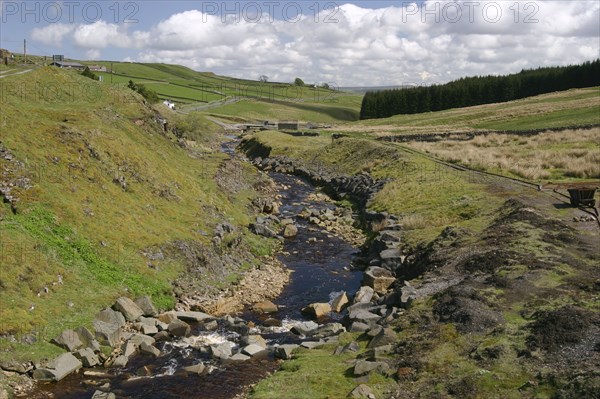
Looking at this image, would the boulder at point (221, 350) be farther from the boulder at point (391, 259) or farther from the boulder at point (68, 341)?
the boulder at point (391, 259)

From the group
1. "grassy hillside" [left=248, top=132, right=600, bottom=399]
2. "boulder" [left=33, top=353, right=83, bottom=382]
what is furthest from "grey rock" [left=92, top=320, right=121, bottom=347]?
"grassy hillside" [left=248, top=132, right=600, bottom=399]

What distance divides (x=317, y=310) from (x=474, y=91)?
169m

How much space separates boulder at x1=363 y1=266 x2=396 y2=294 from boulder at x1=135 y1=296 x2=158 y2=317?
1362 centimetres

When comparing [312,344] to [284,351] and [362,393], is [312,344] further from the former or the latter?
[362,393]

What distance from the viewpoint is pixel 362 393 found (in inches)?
715

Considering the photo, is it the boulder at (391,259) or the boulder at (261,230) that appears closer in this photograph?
the boulder at (391,259)

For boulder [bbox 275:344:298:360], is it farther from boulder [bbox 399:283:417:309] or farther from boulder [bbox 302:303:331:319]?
boulder [bbox 399:283:417:309]

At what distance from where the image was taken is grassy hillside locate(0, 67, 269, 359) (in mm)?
24562

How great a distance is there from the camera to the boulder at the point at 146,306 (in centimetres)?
2705

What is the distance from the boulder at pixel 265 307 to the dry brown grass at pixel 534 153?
34.3 meters

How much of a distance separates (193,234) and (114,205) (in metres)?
5.63

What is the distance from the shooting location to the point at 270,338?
1043 inches

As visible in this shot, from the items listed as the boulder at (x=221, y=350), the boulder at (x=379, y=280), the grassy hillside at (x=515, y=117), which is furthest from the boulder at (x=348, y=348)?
the grassy hillside at (x=515, y=117)

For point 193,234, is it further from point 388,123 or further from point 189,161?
point 388,123
